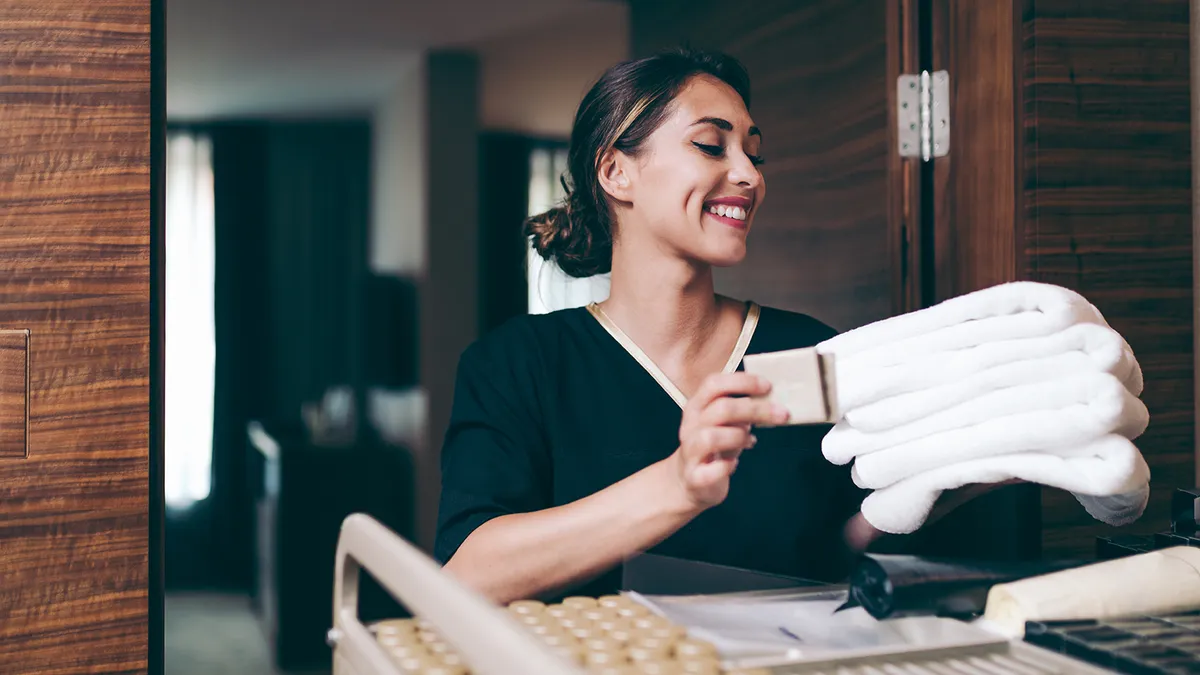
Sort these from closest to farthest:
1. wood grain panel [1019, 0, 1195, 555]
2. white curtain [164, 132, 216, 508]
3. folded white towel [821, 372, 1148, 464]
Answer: folded white towel [821, 372, 1148, 464]
wood grain panel [1019, 0, 1195, 555]
white curtain [164, 132, 216, 508]

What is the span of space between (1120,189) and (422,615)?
1.17 m

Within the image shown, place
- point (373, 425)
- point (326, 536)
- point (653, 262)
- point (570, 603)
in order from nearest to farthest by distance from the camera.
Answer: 1. point (570, 603)
2. point (653, 262)
3. point (326, 536)
4. point (373, 425)

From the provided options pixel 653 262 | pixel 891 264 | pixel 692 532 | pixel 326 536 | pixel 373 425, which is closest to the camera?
pixel 692 532

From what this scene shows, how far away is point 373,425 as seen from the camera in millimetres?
5520

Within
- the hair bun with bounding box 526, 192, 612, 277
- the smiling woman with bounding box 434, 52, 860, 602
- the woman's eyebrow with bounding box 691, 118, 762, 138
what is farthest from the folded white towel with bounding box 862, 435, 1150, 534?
the hair bun with bounding box 526, 192, 612, 277

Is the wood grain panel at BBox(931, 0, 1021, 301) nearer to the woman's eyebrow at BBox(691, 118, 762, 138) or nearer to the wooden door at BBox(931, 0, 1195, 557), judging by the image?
the wooden door at BBox(931, 0, 1195, 557)

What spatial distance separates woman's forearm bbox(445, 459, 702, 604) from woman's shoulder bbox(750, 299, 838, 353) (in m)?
0.47

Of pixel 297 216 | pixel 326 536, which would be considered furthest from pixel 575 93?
pixel 326 536

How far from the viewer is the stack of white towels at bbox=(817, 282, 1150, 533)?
736mm

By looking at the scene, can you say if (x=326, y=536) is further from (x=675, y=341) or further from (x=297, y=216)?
(x=675, y=341)

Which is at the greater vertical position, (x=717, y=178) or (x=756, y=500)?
(x=717, y=178)

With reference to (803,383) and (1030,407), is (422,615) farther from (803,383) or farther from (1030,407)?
(1030,407)

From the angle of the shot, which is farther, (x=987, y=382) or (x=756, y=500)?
(x=756, y=500)

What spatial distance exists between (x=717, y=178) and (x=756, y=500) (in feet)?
1.36
